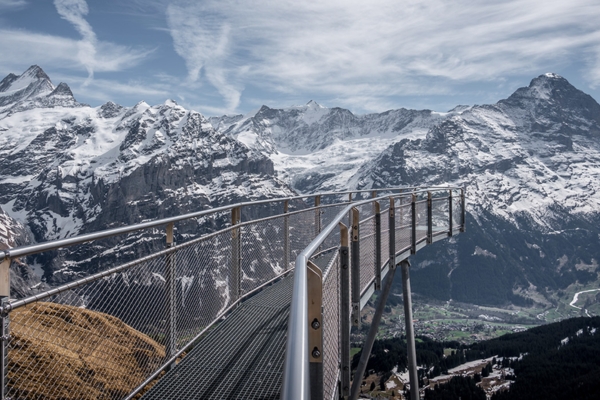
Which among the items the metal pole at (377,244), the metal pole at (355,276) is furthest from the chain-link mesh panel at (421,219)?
the metal pole at (355,276)

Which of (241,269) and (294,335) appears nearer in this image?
(294,335)

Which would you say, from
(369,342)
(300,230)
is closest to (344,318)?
(300,230)

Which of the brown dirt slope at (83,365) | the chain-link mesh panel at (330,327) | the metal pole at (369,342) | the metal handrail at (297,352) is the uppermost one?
the metal handrail at (297,352)

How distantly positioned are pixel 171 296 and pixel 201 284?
100 centimetres

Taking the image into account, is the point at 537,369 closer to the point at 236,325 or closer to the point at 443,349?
the point at 443,349

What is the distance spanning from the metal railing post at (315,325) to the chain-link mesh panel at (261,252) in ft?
18.2

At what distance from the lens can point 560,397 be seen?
74.6 meters

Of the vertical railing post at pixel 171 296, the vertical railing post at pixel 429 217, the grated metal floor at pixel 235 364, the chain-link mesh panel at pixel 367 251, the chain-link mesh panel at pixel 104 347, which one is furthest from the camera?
the vertical railing post at pixel 429 217

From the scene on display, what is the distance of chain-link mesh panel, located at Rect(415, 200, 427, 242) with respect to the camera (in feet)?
45.5

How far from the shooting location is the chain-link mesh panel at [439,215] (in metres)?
15.5

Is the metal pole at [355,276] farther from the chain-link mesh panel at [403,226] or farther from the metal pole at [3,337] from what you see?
the chain-link mesh panel at [403,226]

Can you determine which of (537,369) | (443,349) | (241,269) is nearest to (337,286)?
(241,269)

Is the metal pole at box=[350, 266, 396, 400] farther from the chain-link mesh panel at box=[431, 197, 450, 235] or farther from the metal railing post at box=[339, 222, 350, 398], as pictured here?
the metal railing post at box=[339, 222, 350, 398]

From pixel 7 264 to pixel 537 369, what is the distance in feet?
332
